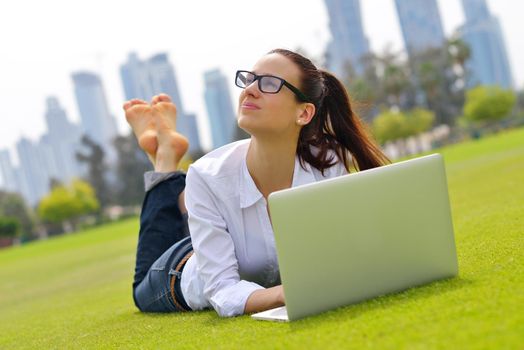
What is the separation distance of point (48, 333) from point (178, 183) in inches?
43.8

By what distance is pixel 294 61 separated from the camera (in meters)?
3.21

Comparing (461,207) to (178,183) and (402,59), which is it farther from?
(402,59)

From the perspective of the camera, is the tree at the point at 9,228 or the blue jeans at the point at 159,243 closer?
the blue jeans at the point at 159,243

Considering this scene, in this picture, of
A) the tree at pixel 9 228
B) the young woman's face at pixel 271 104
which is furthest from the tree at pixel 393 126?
the young woman's face at pixel 271 104

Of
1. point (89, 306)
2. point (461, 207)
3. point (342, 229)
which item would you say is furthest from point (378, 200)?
point (461, 207)

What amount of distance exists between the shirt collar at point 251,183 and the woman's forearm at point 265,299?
427 millimetres

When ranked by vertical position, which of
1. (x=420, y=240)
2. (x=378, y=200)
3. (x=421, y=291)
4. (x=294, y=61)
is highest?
(x=294, y=61)

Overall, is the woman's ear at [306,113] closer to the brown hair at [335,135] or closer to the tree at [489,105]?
the brown hair at [335,135]

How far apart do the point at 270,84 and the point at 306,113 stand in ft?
0.89

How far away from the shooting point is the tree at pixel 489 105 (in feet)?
211

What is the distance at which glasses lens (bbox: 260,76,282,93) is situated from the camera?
3100 mm

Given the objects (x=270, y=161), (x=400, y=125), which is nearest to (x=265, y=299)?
(x=270, y=161)

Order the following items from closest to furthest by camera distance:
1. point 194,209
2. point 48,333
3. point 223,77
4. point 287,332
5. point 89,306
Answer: point 287,332 → point 194,209 → point 48,333 → point 89,306 → point 223,77

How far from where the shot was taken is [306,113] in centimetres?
331
